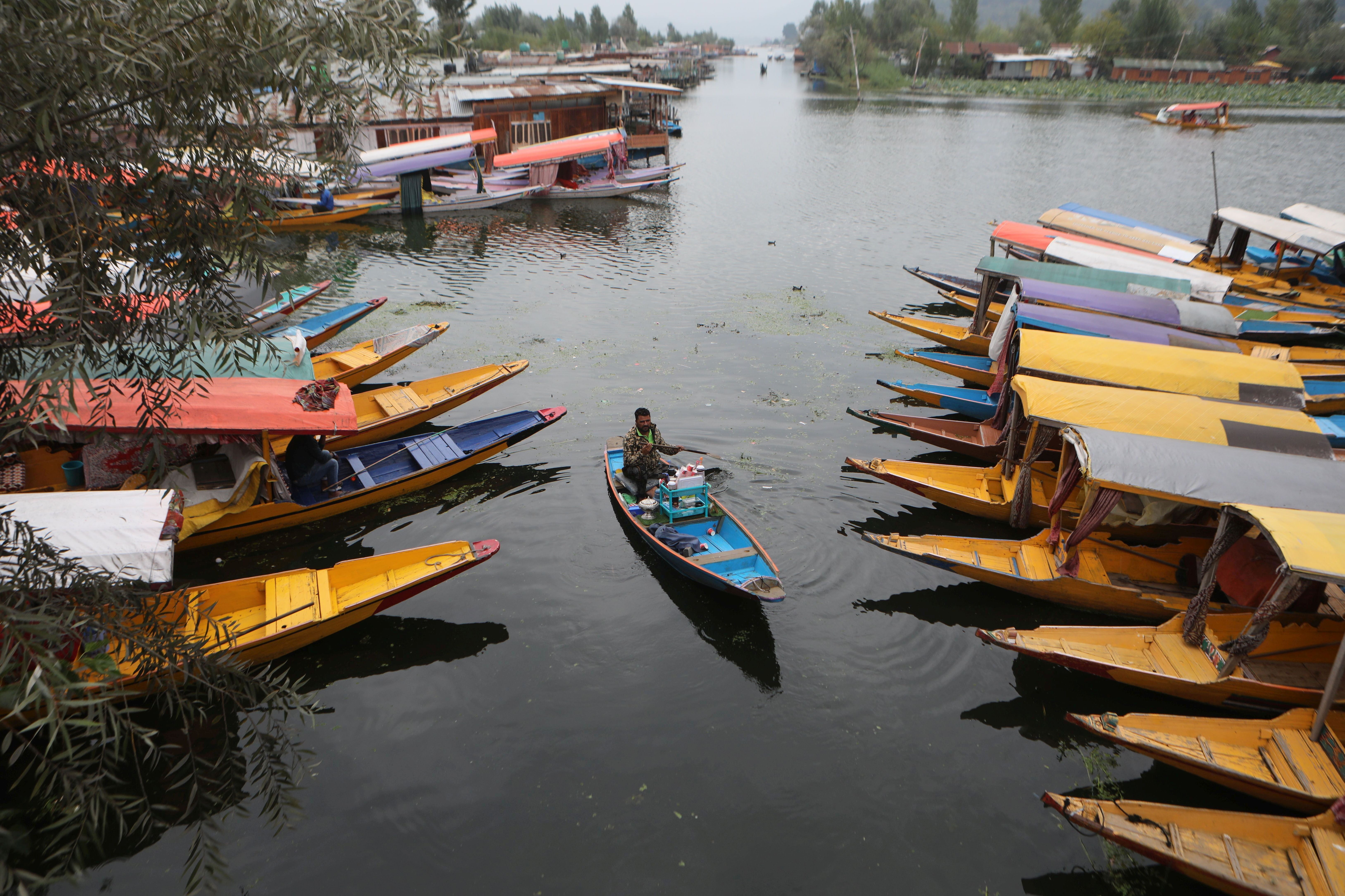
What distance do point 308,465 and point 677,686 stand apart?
22.9 feet

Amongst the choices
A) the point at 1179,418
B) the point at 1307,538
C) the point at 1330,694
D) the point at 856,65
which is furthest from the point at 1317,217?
the point at 856,65

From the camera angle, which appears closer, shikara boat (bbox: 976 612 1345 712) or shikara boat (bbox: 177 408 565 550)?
shikara boat (bbox: 976 612 1345 712)

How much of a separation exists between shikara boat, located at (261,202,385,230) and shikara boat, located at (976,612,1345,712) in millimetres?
31567

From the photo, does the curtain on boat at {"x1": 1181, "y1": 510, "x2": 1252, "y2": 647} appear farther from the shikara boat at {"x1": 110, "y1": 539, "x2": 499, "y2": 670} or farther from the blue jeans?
the blue jeans

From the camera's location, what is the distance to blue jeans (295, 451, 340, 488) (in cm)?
1149

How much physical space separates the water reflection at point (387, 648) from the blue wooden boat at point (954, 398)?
911 cm

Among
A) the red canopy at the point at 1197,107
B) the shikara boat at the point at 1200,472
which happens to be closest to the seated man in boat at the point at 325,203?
the shikara boat at the point at 1200,472

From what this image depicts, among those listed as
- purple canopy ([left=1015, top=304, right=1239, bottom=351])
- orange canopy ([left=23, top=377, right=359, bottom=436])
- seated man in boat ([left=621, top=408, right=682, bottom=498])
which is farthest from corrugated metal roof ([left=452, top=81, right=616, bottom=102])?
seated man in boat ([left=621, top=408, right=682, bottom=498])

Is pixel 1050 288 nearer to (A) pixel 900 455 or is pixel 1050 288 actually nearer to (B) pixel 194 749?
(A) pixel 900 455

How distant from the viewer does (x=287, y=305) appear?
762 inches

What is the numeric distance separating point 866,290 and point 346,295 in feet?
55.5

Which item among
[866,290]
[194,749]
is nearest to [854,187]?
[866,290]

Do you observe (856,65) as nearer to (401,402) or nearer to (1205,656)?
(401,402)

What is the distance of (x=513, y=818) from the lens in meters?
7.19
